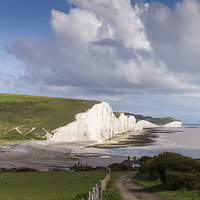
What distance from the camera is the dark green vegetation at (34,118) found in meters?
83.2

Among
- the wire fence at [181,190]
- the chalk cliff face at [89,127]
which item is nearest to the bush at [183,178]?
the wire fence at [181,190]

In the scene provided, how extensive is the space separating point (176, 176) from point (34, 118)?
293 feet

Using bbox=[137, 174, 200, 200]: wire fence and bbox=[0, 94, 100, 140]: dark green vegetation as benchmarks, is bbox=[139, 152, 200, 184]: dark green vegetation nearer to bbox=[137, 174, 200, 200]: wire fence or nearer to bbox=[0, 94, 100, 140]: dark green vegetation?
bbox=[137, 174, 200, 200]: wire fence

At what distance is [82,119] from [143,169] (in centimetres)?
6883

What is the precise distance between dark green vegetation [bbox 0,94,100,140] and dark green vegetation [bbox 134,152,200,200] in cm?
6416

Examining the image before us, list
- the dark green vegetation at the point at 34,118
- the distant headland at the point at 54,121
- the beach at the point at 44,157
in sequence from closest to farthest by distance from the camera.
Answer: the beach at the point at 44,157, the dark green vegetation at the point at 34,118, the distant headland at the point at 54,121

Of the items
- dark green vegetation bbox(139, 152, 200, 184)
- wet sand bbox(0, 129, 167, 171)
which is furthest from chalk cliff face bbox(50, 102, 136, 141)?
dark green vegetation bbox(139, 152, 200, 184)

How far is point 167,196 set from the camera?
19.5m

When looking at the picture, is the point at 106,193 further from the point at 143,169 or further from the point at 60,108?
the point at 60,108

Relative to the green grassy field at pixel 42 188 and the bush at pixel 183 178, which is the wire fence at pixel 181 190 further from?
the green grassy field at pixel 42 188

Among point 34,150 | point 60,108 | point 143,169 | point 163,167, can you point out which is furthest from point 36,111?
point 163,167

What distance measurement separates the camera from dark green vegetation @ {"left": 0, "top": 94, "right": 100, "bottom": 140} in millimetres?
83188

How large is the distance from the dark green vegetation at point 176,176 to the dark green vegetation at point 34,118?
64158 millimetres

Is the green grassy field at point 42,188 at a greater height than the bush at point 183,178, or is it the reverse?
the bush at point 183,178
